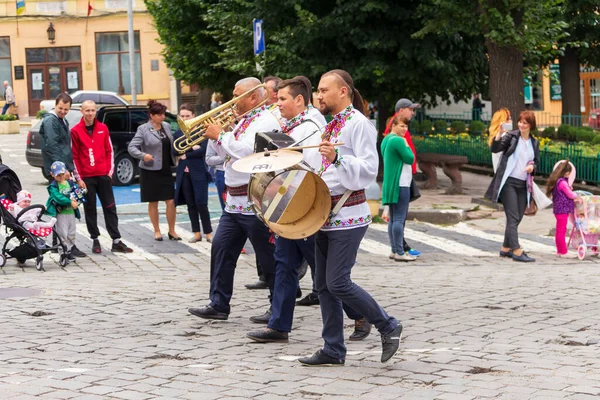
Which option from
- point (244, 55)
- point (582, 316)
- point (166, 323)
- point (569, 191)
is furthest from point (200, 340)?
point (244, 55)

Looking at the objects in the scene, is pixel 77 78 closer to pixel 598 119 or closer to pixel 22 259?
pixel 598 119

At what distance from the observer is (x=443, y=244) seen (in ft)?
47.5

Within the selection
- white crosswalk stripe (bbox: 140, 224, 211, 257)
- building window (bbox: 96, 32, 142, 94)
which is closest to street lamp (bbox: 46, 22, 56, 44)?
building window (bbox: 96, 32, 142, 94)

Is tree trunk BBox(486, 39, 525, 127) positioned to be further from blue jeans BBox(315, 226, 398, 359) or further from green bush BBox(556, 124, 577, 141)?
blue jeans BBox(315, 226, 398, 359)

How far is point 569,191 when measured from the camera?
13.4m

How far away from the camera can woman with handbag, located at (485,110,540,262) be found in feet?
41.7

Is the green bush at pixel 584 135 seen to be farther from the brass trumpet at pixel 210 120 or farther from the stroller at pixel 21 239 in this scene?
the brass trumpet at pixel 210 120

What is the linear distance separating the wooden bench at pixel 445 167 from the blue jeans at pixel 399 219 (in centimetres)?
764

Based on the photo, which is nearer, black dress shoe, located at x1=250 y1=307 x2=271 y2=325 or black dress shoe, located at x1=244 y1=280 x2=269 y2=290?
black dress shoe, located at x1=250 y1=307 x2=271 y2=325

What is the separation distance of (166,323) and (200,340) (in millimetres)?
766

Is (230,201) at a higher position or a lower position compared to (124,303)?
higher

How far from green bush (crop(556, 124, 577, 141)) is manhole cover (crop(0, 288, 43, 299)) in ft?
61.8

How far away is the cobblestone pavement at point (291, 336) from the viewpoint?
6.53m

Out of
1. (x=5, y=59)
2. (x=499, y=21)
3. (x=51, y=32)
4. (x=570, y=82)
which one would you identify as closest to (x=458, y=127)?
(x=570, y=82)
